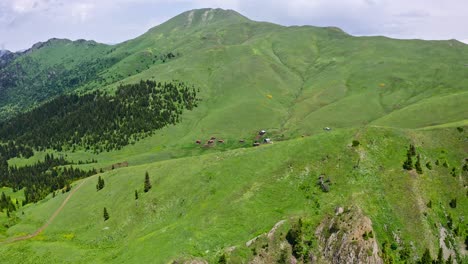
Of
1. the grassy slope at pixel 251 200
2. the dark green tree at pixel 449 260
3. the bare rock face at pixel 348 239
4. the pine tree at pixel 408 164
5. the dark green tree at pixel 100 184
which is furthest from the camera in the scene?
the dark green tree at pixel 100 184

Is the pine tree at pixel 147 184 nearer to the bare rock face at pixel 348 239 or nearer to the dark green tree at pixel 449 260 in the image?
the bare rock face at pixel 348 239

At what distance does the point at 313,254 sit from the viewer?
223 ft

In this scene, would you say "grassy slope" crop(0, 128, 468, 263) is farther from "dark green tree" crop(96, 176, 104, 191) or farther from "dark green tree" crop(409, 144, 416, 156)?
"dark green tree" crop(96, 176, 104, 191)

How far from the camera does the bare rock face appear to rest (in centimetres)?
6619

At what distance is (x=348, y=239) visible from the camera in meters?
68.0

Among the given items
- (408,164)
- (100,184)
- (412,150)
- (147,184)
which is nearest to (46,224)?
(100,184)

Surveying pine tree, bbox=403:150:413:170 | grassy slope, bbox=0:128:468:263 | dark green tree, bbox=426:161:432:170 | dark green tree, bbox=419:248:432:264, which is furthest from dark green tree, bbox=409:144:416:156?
dark green tree, bbox=419:248:432:264

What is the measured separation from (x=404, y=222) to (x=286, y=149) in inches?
1331

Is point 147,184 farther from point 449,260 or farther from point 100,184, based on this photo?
point 449,260

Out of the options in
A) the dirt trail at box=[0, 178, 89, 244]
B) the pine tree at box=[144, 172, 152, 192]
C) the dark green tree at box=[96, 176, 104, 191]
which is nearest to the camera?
the dirt trail at box=[0, 178, 89, 244]

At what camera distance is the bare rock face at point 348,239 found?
6619cm

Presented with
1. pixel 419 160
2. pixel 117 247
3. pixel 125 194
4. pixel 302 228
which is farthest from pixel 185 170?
pixel 419 160

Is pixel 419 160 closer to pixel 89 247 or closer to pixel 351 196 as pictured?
pixel 351 196

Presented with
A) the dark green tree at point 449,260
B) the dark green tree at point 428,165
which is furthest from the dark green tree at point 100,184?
the dark green tree at point 449,260
